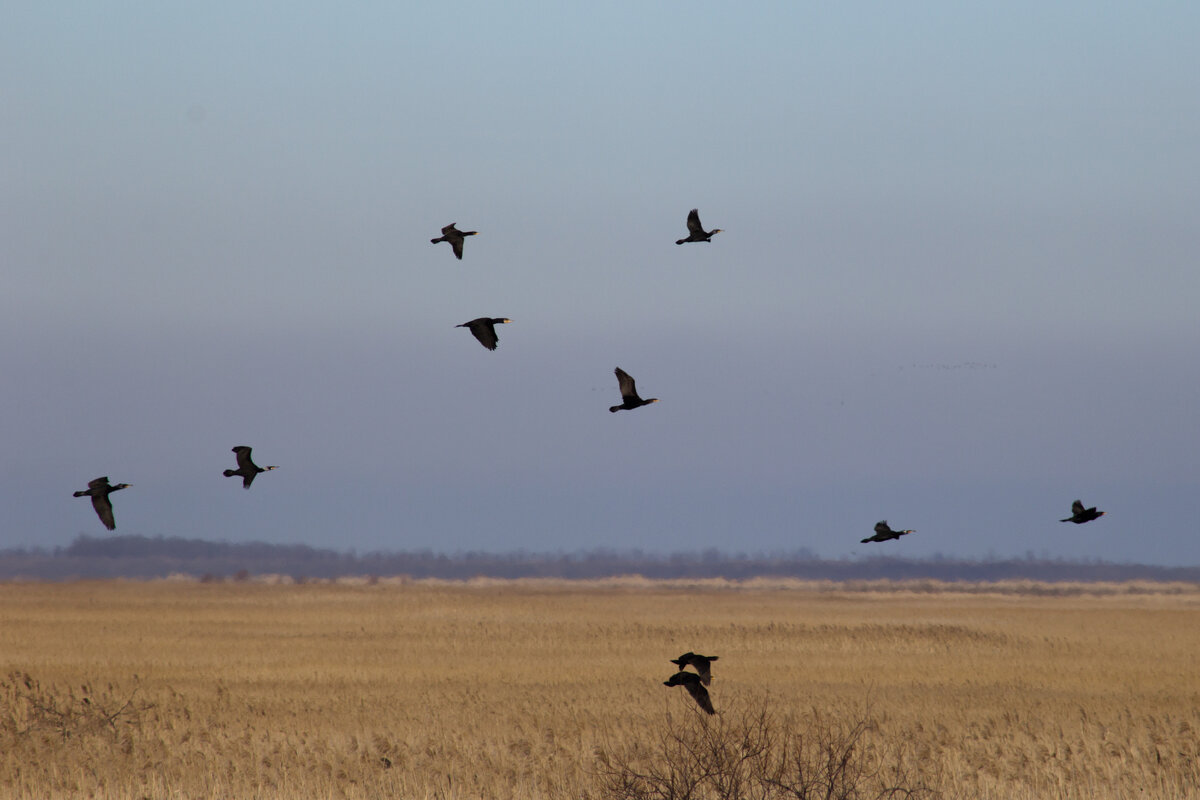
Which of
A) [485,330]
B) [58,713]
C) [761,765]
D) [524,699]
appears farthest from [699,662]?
[58,713]

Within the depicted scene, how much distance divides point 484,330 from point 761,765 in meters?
5.89

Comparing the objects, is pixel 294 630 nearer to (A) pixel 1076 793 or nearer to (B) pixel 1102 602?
(A) pixel 1076 793

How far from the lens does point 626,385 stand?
14805mm

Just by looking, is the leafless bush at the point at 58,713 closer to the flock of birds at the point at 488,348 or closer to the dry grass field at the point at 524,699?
the dry grass field at the point at 524,699

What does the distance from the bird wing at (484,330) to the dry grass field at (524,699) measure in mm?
5202

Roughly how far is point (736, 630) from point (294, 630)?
14.3 meters

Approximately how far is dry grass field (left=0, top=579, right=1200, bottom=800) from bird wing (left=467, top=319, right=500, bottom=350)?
520 cm

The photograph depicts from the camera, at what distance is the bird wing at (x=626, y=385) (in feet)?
48.0

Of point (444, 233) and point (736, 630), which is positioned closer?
point (444, 233)

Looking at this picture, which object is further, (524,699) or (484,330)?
(524,699)

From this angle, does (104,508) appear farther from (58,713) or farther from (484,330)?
(58,713)

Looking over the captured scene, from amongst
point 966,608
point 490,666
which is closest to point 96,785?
point 490,666

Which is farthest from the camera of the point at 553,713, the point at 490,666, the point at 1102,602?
the point at 1102,602

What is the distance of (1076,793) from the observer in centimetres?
1648
